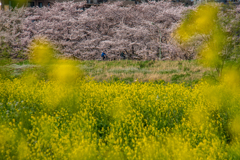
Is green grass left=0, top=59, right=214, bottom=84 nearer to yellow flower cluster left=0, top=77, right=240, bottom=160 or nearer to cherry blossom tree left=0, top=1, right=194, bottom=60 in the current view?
yellow flower cluster left=0, top=77, right=240, bottom=160

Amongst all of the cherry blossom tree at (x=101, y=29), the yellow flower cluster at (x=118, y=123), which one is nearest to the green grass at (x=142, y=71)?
the yellow flower cluster at (x=118, y=123)

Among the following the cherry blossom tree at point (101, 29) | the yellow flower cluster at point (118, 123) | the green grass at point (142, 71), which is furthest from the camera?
the cherry blossom tree at point (101, 29)

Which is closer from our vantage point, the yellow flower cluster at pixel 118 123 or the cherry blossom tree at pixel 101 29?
the yellow flower cluster at pixel 118 123

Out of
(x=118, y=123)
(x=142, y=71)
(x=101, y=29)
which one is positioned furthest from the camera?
(x=101, y=29)

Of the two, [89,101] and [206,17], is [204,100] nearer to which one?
[89,101]

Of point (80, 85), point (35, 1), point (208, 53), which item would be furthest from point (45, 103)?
point (35, 1)

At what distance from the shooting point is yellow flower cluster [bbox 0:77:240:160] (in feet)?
16.3

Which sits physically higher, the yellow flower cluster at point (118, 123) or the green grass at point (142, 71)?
the yellow flower cluster at point (118, 123)

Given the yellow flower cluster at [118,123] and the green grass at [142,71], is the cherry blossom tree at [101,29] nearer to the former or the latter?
the green grass at [142,71]

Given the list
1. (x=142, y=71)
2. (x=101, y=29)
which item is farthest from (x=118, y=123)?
(x=101, y=29)

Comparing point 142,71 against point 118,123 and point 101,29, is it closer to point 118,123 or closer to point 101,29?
point 118,123

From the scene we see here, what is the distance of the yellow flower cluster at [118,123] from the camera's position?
16.3ft

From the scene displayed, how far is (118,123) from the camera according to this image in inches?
256

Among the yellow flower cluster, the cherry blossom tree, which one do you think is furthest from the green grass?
the cherry blossom tree
